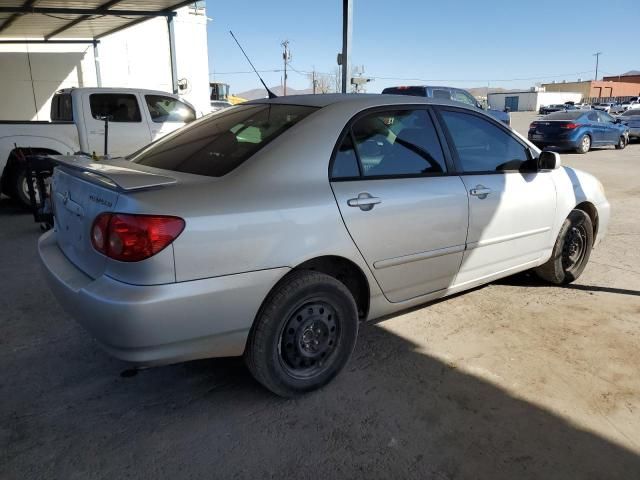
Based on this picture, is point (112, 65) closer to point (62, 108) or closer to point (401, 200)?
point (62, 108)

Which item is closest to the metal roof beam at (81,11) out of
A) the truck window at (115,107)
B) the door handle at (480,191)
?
the truck window at (115,107)

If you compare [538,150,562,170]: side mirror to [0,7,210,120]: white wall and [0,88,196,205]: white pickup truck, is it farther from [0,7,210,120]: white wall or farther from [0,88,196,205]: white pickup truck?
[0,7,210,120]: white wall

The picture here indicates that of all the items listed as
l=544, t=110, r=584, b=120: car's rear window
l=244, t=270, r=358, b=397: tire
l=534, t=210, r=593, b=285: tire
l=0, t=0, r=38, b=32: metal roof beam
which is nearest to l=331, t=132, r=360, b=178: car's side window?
l=244, t=270, r=358, b=397: tire

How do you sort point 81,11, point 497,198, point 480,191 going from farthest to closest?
point 81,11 → point 497,198 → point 480,191

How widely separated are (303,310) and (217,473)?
0.90 meters

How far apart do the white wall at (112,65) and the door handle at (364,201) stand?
1551 centimetres

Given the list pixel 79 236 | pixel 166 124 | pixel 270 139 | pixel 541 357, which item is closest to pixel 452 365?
pixel 541 357

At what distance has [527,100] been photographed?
73.2 meters

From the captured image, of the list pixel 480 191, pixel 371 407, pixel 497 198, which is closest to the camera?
pixel 371 407

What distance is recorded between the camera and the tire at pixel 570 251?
4.43 m

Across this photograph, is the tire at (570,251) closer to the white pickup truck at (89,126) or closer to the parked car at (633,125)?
the white pickup truck at (89,126)

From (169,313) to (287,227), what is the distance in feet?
2.29

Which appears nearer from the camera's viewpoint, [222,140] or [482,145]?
[222,140]

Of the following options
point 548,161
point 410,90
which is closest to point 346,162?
point 548,161
